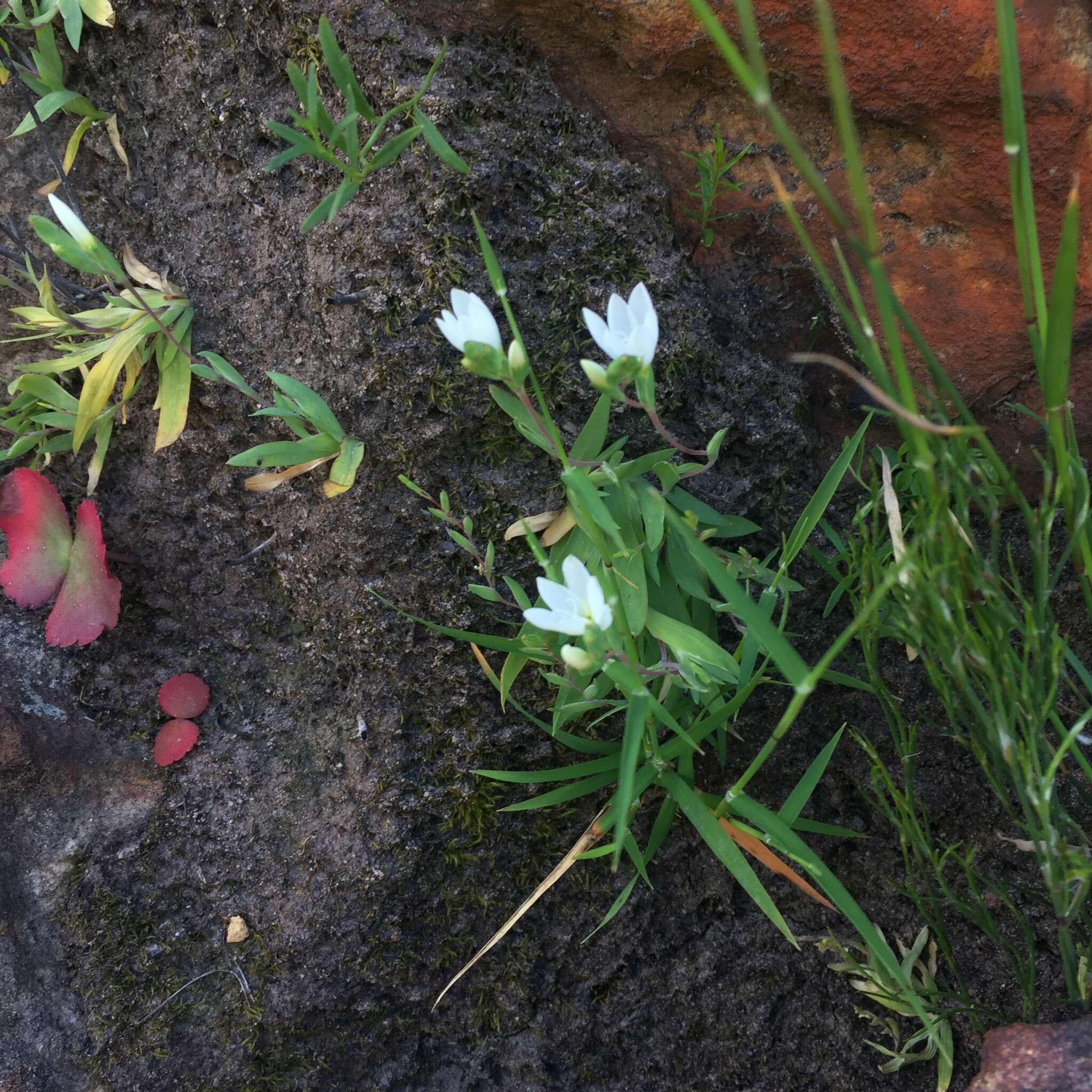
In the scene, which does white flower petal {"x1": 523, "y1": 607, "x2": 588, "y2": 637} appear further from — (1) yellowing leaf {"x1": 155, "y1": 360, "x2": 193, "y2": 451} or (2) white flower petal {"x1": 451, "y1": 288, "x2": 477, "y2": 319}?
(1) yellowing leaf {"x1": 155, "y1": 360, "x2": 193, "y2": 451}

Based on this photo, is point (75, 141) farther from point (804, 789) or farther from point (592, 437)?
point (804, 789)

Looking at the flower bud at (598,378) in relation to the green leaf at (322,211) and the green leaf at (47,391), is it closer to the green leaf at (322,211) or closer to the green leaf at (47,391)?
the green leaf at (322,211)

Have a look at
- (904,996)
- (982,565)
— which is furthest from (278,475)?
(904,996)

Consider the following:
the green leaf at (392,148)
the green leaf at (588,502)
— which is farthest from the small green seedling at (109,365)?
the green leaf at (588,502)

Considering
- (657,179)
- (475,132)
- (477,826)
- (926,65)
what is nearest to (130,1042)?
(477,826)

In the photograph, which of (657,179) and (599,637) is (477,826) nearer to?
(599,637)
